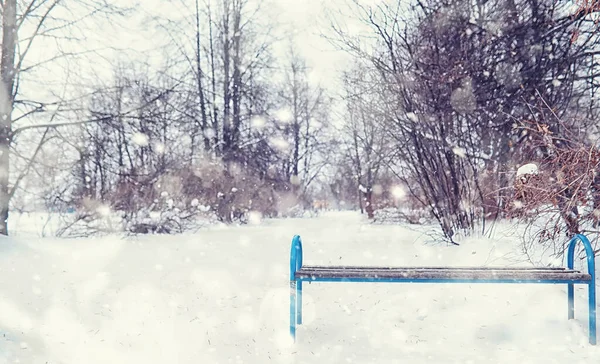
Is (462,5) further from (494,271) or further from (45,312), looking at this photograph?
(45,312)

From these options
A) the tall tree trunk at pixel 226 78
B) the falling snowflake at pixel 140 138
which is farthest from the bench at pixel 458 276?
the tall tree trunk at pixel 226 78

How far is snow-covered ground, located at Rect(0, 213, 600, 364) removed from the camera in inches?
147

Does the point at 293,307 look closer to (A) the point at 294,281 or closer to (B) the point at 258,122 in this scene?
(A) the point at 294,281

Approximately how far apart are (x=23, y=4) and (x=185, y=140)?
35.9ft

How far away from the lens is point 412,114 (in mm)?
8258

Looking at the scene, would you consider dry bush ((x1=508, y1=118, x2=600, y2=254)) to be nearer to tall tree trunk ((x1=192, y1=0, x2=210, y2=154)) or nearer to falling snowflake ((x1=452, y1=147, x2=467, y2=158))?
falling snowflake ((x1=452, y1=147, x2=467, y2=158))

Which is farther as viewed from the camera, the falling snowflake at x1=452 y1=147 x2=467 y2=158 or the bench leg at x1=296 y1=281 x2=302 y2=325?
the falling snowflake at x1=452 y1=147 x2=467 y2=158

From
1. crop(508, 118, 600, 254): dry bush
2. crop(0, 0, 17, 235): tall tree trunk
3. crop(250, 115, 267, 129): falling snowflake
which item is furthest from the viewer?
crop(250, 115, 267, 129): falling snowflake

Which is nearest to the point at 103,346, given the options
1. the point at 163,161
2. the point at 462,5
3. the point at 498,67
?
the point at 498,67

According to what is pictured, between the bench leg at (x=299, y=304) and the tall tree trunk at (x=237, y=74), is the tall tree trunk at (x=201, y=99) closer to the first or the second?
the tall tree trunk at (x=237, y=74)

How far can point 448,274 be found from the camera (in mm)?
3805

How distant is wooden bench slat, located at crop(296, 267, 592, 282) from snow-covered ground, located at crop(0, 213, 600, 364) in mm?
→ 551

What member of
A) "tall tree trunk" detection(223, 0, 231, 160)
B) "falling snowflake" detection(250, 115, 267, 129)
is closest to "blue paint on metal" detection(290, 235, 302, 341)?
"tall tree trunk" detection(223, 0, 231, 160)

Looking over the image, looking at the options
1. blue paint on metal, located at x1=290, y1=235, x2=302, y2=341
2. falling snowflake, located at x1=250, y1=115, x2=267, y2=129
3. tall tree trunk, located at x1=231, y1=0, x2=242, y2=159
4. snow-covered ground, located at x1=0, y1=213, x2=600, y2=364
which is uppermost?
tall tree trunk, located at x1=231, y1=0, x2=242, y2=159
